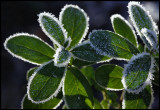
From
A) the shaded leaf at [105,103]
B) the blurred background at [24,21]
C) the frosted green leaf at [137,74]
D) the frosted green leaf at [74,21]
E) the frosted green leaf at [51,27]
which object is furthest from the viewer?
the blurred background at [24,21]

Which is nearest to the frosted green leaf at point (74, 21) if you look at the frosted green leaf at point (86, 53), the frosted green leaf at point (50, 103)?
the frosted green leaf at point (86, 53)

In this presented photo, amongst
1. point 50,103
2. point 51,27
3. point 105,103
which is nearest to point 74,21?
point 51,27

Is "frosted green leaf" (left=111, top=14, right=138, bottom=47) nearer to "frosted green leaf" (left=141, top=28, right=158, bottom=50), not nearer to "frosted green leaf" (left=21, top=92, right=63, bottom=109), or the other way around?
"frosted green leaf" (left=141, top=28, right=158, bottom=50)

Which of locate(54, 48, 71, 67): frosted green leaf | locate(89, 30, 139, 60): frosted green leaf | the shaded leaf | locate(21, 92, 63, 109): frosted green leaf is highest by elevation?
locate(89, 30, 139, 60): frosted green leaf

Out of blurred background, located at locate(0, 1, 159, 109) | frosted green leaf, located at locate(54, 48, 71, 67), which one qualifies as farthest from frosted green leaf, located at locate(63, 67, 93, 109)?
blurred background, located at locate(0, 1, 159, 109)

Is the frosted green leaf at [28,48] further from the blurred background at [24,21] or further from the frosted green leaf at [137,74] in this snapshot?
the blurred background at [24,21]

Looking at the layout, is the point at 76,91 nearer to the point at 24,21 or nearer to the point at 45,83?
the point at 45,83
